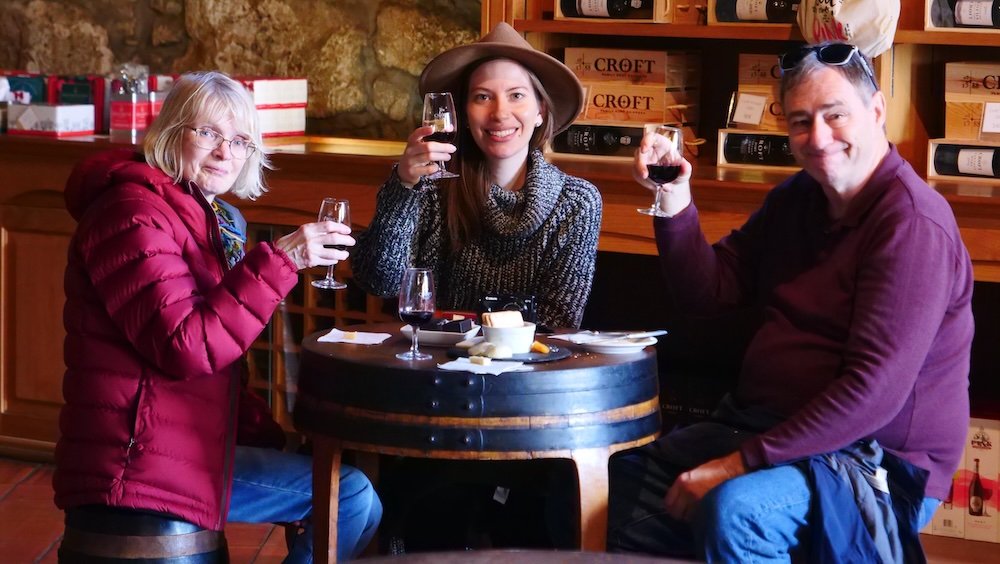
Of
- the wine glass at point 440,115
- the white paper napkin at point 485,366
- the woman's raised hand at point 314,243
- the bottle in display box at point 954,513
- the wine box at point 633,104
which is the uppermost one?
the wine box at point 633,104

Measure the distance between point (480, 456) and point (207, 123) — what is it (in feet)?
2.68

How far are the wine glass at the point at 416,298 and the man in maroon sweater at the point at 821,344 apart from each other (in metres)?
0.53

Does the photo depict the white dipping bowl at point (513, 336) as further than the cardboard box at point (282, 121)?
No

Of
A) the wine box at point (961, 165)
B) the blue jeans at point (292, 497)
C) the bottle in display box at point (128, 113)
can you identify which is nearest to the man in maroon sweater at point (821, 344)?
the blue jeans at point (292, 497)

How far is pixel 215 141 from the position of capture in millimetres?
2432

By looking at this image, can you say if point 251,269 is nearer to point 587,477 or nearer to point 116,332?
point 116,332

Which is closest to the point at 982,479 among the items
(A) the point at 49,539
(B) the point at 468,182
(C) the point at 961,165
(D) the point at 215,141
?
(C) the point at 961,165

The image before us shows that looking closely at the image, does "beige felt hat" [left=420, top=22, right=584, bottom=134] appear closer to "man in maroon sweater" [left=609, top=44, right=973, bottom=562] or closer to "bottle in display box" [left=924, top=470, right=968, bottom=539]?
"man in maroon sweater" [left=609, top=44, right=973, bottom=562]

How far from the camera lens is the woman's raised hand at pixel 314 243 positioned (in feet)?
7.67

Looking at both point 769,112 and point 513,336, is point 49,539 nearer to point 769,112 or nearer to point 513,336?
point 513,336

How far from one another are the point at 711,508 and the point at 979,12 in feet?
5.55

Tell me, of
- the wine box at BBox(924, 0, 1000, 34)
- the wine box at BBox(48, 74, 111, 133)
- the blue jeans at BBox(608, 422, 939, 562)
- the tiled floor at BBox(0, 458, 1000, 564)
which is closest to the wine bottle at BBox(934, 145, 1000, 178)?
the wine box at BBox(924, 0, 1000, 34)

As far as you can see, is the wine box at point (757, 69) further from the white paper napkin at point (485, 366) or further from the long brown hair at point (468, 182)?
the white paper napkin at point (485, 366)

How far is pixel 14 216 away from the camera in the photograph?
4055mm
